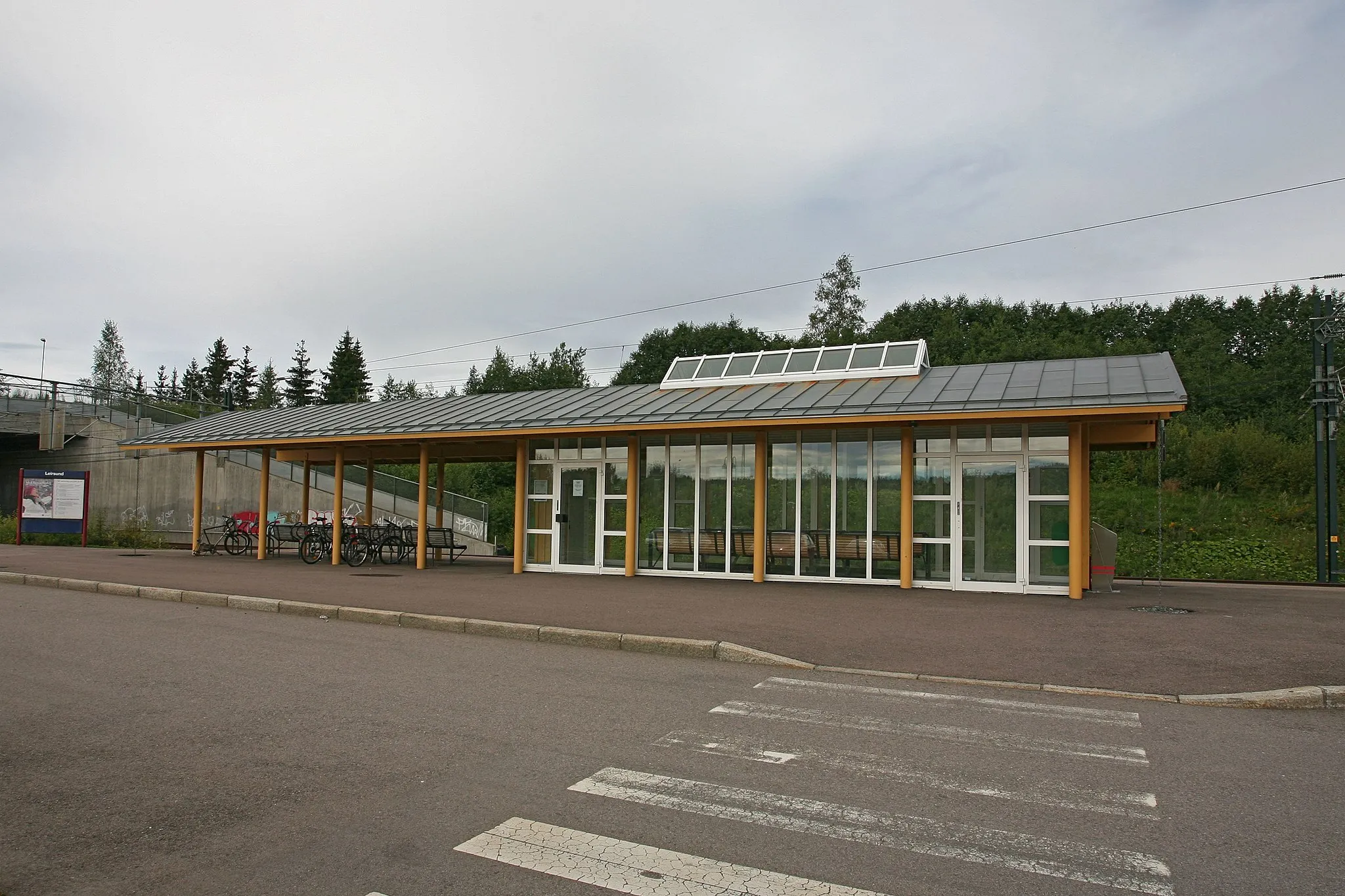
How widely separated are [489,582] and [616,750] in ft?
36.3

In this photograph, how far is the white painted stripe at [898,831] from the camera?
13.1ft

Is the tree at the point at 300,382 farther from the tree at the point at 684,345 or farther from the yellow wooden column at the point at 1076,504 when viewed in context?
the yellow wooden column at the point at 1076,504

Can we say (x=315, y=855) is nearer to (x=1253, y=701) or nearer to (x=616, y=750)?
(x=616, y=750)

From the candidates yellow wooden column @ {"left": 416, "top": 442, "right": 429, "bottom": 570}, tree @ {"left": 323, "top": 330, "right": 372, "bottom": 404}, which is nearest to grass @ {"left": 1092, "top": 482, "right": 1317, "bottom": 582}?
yellow wooden column @ {"left": 416, "top": 442, "right": 429, "bottom": 570}

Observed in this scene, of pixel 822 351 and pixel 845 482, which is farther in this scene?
pixel 822 351

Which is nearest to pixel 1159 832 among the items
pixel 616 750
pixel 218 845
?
pixel 616 750

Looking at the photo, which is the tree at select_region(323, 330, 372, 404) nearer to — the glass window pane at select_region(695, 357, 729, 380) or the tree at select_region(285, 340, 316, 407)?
the tree at select_region(285, 340, 316, 407)

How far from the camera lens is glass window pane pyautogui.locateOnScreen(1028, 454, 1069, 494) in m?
14.5

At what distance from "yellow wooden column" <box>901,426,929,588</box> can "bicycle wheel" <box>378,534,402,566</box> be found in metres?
12.4

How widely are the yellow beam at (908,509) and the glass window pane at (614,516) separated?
226 inches

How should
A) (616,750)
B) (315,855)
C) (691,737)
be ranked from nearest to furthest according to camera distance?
(315,855) → (616,750) → (691,737)

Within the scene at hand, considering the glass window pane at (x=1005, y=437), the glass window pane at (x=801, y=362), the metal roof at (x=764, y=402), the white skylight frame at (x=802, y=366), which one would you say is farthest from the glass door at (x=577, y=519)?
the glass window pane at (x=1005, y=437)

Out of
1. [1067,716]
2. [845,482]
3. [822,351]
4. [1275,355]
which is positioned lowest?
[1067,716]

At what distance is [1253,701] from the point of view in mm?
7281
